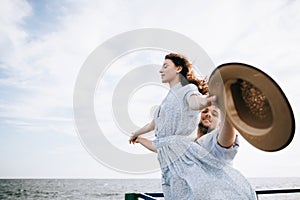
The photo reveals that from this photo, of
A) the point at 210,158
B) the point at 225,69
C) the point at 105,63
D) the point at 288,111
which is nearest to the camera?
the point at 288,111

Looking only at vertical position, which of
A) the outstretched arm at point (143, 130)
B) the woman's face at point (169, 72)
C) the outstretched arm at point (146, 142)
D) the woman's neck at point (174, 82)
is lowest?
the outstretched arm at point (146, 142)

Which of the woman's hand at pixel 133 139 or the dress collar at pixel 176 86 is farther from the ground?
the dress collar at pixel 176 86

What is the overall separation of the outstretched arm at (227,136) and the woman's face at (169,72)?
63cm

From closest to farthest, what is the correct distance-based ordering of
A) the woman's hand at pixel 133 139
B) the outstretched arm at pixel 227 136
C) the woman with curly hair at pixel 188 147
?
1. the outstretched arm at pixel 227 136
2. the woman with curly hair at pixel 188 147
3. the woman's hand at pixel 133 139

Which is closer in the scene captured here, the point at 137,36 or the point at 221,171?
the point at 221,171

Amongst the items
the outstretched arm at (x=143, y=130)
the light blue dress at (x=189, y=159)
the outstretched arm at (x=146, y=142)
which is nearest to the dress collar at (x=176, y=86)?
the light blue dress at (x=189, y=159)

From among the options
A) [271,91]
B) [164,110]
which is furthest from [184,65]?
[271,91]

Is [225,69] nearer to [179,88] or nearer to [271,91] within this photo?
[271,91]

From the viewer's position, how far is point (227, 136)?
1353 mm

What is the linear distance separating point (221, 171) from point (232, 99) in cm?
56

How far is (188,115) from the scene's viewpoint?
5.66 ft

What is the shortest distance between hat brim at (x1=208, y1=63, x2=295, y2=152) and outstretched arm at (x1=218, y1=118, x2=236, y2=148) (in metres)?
0.19

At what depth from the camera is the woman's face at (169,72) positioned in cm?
194

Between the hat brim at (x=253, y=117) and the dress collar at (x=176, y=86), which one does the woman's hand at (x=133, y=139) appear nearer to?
the dress collar at (x=176, y=86)
